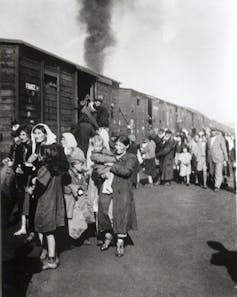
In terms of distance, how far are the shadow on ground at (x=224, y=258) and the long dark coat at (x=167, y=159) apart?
5.89 meters

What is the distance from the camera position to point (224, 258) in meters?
4.63

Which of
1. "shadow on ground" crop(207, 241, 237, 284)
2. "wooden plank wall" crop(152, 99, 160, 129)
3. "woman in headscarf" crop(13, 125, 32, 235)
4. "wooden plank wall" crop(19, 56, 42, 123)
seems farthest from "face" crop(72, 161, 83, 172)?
"wooden plank wall" crop(152, 99, 160, 129)

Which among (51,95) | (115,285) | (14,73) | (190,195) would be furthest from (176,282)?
(51,95)

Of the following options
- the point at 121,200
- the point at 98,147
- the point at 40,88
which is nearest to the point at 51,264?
the point at 121,200

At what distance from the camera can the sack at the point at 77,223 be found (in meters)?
4.72

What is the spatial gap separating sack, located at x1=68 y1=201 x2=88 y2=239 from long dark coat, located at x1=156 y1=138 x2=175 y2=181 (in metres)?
6.61

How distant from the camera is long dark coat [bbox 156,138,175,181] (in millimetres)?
11178

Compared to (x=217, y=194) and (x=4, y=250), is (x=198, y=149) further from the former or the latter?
(x=4, y=250)

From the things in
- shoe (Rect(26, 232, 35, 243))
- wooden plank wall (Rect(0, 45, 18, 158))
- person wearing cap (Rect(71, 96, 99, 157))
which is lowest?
shoe (Rect(26, 232, 35, 243))

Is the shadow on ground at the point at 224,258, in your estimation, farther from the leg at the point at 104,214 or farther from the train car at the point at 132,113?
the train car at the point at 132,113

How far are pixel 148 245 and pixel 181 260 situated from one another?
2.30ft

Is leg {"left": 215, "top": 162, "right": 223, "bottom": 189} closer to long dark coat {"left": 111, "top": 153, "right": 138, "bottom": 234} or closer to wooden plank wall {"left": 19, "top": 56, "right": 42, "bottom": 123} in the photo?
wooden plank wall {"left": 19, "top": 56, "right": 42, "bottom": 123}

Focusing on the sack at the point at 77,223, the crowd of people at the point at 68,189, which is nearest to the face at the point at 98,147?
the crowd of people at the point at 68,189

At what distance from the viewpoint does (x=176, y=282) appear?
381 cm
